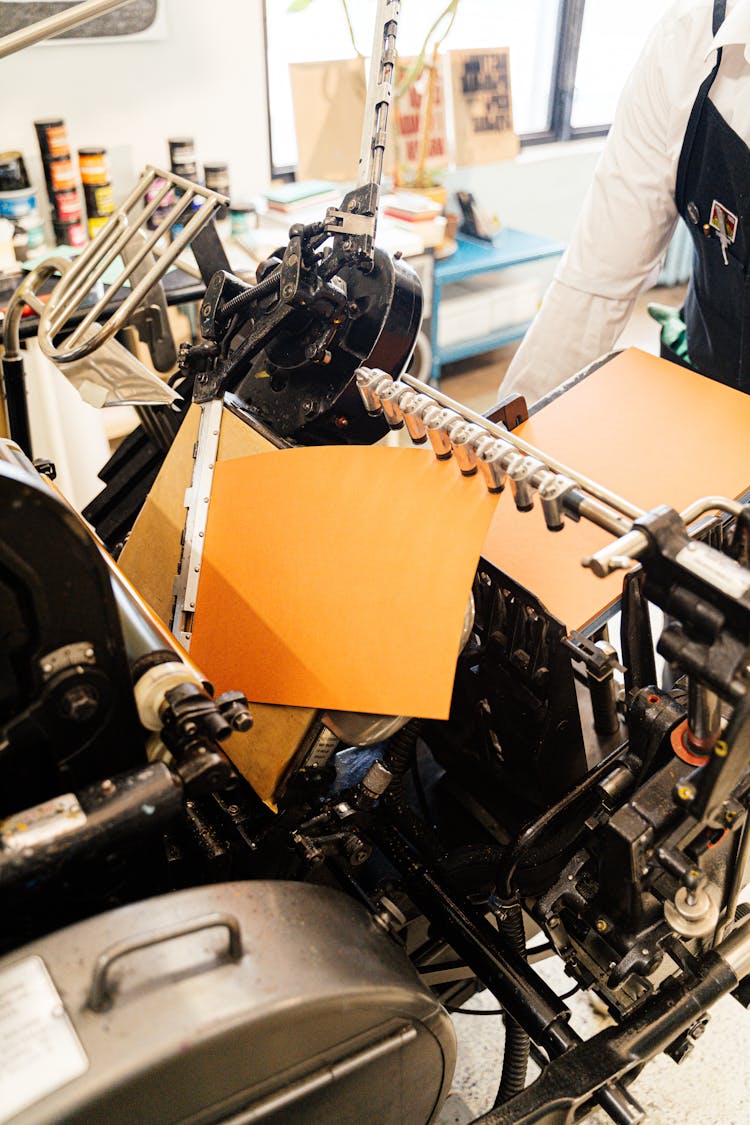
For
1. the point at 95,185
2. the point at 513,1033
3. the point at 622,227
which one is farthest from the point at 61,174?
the point at 513,1033

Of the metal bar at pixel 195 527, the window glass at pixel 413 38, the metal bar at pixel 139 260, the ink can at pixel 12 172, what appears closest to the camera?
the metal bar at pixel 195 527

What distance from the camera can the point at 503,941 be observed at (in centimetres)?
94

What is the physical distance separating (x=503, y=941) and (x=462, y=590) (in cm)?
38

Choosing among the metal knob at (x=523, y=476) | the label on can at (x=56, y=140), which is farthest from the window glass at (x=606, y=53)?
the metal knob at (x=523, y=476)

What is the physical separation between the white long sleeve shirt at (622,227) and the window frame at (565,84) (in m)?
2.79

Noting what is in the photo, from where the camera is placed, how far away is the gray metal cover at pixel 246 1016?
61 centimetres

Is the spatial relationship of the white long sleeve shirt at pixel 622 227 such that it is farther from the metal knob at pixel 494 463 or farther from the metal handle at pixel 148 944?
the metal handle at pixel 148 944

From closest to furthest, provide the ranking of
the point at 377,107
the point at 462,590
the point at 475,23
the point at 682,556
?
the point at 682,556
the point at 462,590
the point at 377,107
the point at 475,23

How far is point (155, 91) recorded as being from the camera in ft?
10.3

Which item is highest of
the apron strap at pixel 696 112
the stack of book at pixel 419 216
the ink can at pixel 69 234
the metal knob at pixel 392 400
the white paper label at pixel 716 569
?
the apron strap at pixel 696 112

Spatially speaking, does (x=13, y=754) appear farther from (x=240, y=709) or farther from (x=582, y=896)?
(x=582, y=896)

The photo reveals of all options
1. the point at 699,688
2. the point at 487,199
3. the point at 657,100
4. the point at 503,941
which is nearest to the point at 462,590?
the point at 699,688

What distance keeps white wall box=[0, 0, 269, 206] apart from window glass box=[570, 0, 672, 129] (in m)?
1.93

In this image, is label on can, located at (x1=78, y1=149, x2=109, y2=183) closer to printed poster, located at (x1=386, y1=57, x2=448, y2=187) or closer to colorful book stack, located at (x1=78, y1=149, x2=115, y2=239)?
colorful book stack, located at (x1=78, y1=149, x2=115, y2=239)
